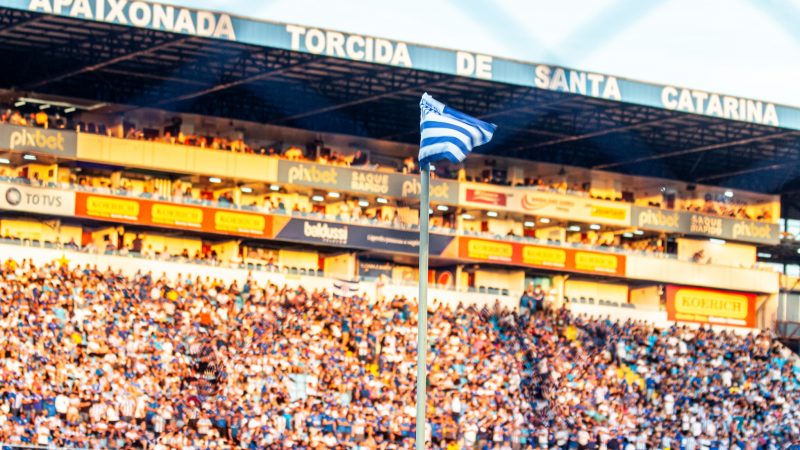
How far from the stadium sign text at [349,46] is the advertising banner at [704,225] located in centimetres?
1771

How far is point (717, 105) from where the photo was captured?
55.8 meters

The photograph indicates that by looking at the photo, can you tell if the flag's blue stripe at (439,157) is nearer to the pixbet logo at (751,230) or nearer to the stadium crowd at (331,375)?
the stadium crowd at (331,375)

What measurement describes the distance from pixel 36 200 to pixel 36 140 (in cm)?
229

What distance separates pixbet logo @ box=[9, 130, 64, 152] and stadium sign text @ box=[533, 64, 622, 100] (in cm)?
1633

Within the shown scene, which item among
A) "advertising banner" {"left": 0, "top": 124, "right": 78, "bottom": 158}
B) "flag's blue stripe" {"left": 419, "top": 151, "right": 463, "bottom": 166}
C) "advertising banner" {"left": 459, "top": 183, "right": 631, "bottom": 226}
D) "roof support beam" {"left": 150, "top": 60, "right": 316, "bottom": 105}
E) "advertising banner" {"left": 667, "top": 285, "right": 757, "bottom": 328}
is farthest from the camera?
"advertising banner" {"left": 667, "top": 285, "right": 757, "bottom": 328}

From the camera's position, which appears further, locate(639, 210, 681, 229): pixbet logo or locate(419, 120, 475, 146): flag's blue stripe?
locate(639, 210, 681, 229): pixbet logo

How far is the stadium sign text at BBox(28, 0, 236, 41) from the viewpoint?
45531 mm

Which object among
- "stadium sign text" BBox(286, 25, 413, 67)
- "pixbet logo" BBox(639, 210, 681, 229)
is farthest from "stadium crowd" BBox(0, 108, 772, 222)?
"stadium sign text" BBox(286, 25, 413, 67)

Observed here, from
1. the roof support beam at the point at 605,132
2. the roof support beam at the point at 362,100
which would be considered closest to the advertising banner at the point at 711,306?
the roof support beam at the point at 605,132

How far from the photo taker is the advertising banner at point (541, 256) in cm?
6009

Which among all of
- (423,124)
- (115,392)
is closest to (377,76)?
(115,392)

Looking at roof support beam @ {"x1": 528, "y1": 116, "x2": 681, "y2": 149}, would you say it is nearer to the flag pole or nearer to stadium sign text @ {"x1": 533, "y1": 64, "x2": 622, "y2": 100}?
stadium sign text @ {"x1": 533, "y1": 64, "x2": 622, "y2": 100}

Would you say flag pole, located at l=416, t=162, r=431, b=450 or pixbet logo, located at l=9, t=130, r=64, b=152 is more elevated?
pixbet logo, located at l=9, t=130, r=64, b=152

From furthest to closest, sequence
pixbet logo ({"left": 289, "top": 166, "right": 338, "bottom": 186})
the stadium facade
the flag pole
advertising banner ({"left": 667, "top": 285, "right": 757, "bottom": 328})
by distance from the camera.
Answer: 1. advertising banner ({"left": 667, "top": 285, "right": 757, "bottom": 328})
2. pixbet logo ({"left": 289, "top": 166, "right": 338, "bottom": 186})
3. the stadium facade
4. the flag pole
